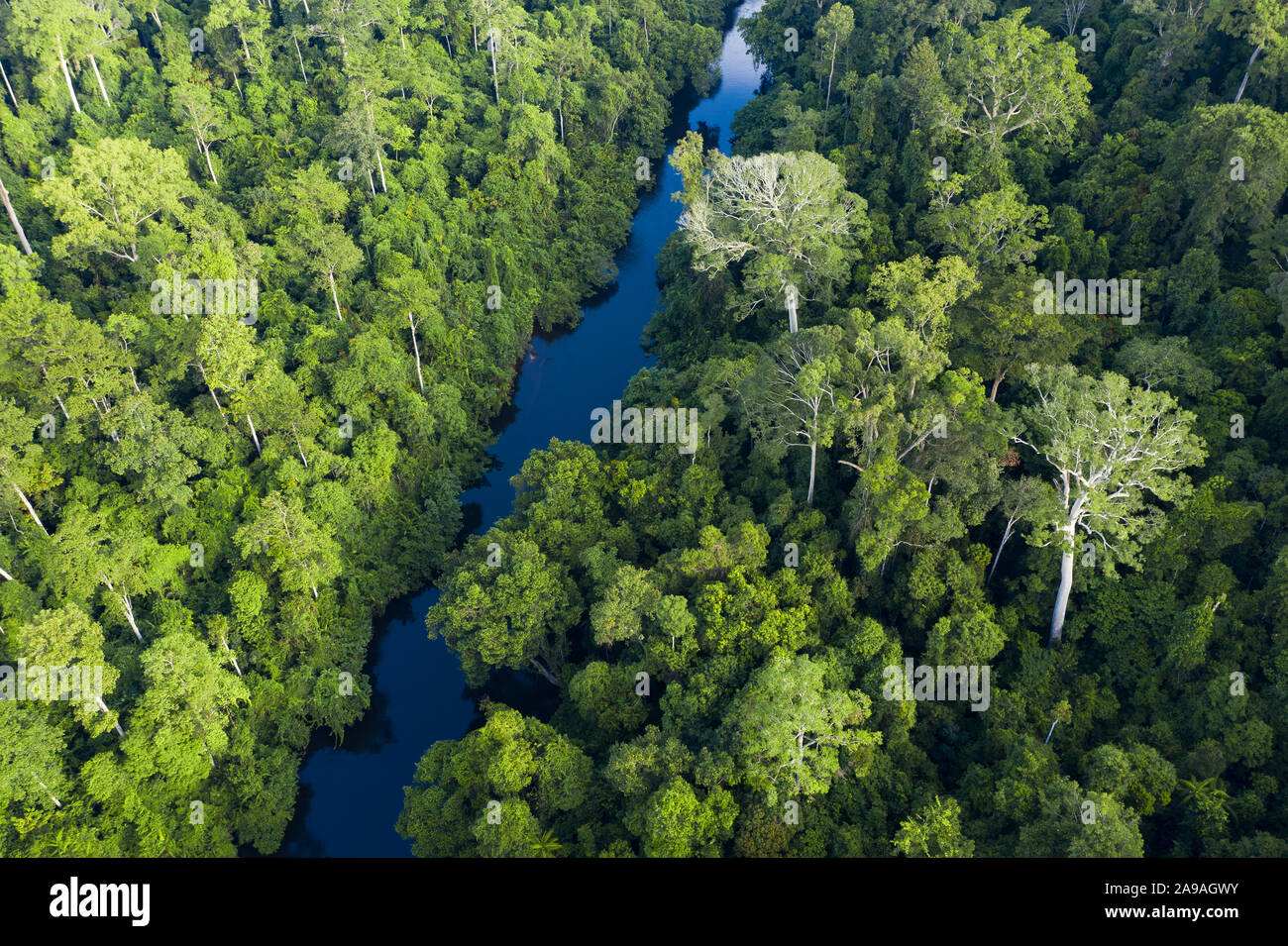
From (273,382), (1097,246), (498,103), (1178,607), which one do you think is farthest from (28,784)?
(498,103)

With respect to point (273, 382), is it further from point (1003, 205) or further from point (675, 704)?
point (1003, 205)

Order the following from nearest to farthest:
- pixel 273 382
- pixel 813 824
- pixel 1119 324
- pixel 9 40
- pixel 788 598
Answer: pixel 813 824
pixel 788 598
pixel 1119 324
pixel 273 382
pixel 9 40

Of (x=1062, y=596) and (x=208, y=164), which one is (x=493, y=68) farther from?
(x=1062, y=596)

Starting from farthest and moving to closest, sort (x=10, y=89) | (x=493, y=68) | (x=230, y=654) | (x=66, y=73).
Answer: (x=493, y=68), (x=66, y=73), (x=10, y=89), (x=230, y=654)

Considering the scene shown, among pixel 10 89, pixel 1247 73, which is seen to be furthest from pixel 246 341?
pixel 1247 73

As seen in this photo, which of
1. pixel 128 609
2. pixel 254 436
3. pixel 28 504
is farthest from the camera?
pixel 254 436

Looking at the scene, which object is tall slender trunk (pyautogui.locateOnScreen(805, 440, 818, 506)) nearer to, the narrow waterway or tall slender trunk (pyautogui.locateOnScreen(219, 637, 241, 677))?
the narrow waterway
